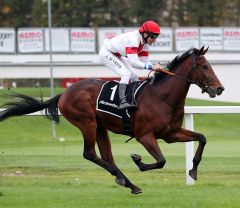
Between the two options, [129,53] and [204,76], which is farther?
[129,53]

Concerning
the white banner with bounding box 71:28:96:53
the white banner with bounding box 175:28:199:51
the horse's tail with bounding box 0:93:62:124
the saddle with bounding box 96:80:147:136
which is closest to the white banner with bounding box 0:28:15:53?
the white banner with bounding box 71:28:96:53

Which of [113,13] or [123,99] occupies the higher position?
[123,99]

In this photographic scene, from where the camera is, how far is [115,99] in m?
10.2

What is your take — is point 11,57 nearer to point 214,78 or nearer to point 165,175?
point 165,175

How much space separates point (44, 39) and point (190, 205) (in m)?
24.1

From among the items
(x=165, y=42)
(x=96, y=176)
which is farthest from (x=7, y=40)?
(x=96, y=176)

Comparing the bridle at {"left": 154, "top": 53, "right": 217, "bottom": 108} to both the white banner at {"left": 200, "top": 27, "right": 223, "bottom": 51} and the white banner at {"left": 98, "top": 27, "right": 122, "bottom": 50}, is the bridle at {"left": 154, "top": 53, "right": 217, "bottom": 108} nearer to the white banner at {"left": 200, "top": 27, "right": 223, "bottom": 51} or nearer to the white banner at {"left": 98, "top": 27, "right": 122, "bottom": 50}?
the white banner at {"left": 98, "top": 27, "right": 122, "bottom": 50}

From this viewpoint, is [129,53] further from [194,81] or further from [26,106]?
[26,106]

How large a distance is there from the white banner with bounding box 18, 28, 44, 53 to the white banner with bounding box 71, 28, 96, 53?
4.54 ft

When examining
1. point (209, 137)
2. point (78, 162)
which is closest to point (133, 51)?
point (78, 162)

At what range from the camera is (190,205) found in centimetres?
861

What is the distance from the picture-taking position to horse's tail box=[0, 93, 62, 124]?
36.3 feet

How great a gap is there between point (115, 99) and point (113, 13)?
142ft

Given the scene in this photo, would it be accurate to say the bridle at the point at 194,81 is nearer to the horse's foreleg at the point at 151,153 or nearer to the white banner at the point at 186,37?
the horse's foreleg at the point at 151,153
